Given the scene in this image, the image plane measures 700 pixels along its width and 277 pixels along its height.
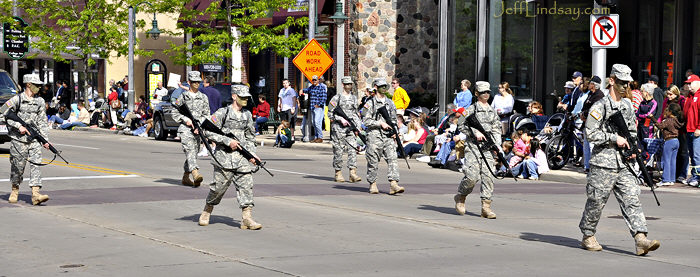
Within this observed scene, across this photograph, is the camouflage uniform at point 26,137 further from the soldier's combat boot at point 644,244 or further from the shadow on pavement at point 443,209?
the soldier's combat boot at point 644,244

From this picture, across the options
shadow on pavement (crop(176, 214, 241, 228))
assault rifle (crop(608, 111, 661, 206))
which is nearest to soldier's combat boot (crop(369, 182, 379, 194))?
shadow on pavement (crop(176, 214, 241, 228))

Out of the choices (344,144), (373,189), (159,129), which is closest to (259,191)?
(373,189)

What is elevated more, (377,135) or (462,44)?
(462,44)

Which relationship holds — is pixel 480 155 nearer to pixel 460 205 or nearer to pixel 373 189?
pixel 460 205

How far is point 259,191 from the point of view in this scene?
53.9ft

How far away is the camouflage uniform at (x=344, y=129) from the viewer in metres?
17.8

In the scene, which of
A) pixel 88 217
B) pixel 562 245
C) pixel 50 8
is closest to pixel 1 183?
pixel 88 217

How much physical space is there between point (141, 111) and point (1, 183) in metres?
18.6

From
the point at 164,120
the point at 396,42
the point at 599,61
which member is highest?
the point at 396,42

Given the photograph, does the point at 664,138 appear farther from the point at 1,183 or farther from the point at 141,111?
the point at 141,111

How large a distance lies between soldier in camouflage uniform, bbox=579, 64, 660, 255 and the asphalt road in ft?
1.08

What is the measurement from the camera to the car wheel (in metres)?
31.6

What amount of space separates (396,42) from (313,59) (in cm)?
549

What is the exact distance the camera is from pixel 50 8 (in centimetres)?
4375
